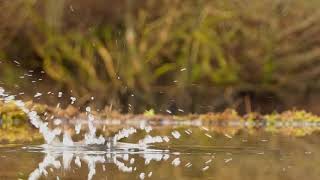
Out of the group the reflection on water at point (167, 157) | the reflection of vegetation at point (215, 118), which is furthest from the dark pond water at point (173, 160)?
the reflection of vegetation at point (215, 118)

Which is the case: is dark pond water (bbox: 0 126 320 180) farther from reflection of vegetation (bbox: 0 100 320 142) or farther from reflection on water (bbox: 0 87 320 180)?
reflection of vegetation (bbox: 0 100 320 142)

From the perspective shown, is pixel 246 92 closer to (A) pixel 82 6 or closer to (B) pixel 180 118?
(B) pixel 180 118

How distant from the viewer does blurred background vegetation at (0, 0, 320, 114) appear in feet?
56.4

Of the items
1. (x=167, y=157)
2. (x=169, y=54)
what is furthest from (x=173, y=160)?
(x=169, y=54)

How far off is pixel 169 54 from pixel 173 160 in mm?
9753

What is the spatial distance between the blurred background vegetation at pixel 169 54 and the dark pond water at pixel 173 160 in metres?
6.11

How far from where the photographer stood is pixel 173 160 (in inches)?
316

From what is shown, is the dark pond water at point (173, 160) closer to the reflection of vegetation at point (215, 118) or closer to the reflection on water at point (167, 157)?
the reflection on water at point (167, 157)

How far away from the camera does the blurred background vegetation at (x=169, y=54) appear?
1720cm

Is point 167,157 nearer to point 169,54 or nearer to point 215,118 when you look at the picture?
point 215,118

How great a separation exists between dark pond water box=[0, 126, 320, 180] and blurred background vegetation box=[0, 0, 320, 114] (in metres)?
6.11

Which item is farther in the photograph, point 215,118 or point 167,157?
point 215,118

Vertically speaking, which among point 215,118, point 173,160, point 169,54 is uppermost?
point 169,54

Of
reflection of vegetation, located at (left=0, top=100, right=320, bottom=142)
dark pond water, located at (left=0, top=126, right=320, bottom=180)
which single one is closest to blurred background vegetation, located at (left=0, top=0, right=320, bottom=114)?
reflection of vegetation, located at (left=0, top=100, right=320, bottom=142)
